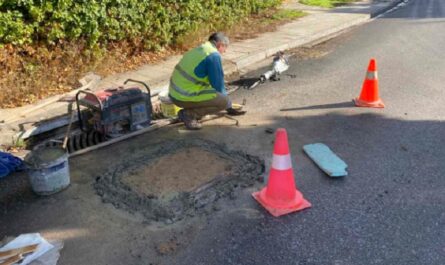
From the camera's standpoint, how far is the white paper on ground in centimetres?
342

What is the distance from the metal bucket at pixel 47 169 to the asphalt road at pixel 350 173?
1663 millimetres

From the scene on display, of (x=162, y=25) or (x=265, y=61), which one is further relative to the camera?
(x=265, y=61)

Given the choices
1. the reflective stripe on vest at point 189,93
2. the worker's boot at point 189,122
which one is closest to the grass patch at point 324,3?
the reflective stripe on vest at point 189,93

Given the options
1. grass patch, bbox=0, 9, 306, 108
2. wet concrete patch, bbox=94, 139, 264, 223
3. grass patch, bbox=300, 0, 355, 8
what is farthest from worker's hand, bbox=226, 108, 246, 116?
grass patch, bbox=300, 0, 355, 8

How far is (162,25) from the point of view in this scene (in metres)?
8.86

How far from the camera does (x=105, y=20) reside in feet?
24.9

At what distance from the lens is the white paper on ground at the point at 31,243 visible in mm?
3416

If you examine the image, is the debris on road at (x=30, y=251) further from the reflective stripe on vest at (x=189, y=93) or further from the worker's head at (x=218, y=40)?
the worker's head at (x=218, y=40)

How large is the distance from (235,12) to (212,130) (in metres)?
6.23

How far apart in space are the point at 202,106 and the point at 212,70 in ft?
2.09

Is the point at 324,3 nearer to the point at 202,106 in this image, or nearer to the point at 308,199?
the point at 202,106

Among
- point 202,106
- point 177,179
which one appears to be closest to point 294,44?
point 202,106

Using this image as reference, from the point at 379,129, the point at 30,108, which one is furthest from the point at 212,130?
the point at 30,108

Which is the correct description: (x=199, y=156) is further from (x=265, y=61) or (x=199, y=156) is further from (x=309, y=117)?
(x=265, y=61)
